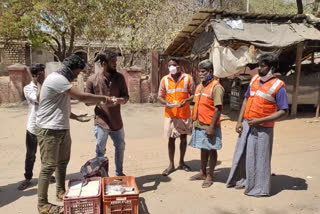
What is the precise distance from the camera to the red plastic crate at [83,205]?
9.96 ft

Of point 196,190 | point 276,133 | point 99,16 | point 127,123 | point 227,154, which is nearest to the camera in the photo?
point 196,190

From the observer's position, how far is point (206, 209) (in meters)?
3.71

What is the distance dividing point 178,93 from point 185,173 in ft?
4.37

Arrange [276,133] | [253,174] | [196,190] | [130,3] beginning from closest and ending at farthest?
[253,174] < [196,190] < [276,133] < [130,3]

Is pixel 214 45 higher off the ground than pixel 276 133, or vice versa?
pixel 214 45

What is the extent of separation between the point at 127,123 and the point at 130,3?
8162 millimetres

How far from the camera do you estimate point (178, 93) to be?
4.69 m

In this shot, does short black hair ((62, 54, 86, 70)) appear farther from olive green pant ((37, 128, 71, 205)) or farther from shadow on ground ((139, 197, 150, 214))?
shadow on ground ((139, 197, 150, 214))

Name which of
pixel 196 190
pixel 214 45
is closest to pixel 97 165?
pixel 196 190

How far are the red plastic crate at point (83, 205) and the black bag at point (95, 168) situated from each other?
59cm

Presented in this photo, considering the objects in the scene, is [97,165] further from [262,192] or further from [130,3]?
[130,3]

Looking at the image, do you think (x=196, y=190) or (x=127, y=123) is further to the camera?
(x=127, y=123)

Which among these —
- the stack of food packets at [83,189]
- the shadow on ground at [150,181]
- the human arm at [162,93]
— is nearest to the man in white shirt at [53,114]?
the stack of food packets at [83,189]

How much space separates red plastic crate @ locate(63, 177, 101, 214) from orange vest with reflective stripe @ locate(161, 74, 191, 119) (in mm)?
2009
